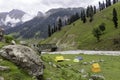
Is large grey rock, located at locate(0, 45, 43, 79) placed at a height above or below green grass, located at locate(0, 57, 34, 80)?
above

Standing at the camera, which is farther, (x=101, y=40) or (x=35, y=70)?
(x=101, y=40)

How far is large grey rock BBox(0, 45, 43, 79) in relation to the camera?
21094 millimetres

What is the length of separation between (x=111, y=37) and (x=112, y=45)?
1580 centimetres

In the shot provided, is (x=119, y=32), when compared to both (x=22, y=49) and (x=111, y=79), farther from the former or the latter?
(x=22, y=49)

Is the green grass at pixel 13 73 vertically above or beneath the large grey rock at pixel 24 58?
beneath

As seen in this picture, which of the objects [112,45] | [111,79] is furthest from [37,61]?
[112,45]

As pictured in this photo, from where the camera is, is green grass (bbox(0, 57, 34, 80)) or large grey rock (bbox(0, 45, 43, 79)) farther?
large grey rock (bbox(0, 45, 43, 79))

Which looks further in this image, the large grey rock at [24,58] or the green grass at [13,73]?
the large grey rock at [24,58]

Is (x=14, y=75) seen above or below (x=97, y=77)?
above

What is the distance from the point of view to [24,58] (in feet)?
68.7

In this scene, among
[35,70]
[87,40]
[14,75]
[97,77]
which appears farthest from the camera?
[87,40]

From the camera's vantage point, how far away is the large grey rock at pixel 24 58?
69.2ft

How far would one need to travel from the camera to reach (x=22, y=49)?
70.3ft

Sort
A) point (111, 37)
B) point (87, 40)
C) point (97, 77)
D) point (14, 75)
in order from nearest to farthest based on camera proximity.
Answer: point (14, 75) → point (97, 77) → point (111, 37) → point (87, 40)
